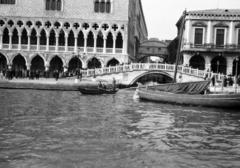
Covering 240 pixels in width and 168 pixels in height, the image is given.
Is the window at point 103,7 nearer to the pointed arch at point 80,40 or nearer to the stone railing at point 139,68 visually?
the pointed arch at point 80,40

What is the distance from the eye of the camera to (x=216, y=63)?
28.7 m

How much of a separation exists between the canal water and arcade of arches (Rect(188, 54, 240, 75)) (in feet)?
52.1

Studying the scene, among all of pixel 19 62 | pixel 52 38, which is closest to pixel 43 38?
pixel 52 38

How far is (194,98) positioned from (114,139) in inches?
338

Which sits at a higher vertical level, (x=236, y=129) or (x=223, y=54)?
(x=223, y=54)

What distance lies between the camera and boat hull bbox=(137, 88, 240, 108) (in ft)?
49.4

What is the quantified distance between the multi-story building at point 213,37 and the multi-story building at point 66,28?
5.07 m

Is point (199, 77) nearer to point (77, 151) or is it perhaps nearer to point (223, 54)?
point (223, 54)

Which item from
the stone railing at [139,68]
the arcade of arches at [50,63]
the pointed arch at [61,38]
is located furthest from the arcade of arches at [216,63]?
the pointed arch at [61,38]

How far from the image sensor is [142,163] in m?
6.40

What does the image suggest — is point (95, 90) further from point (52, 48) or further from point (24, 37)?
point (24, 37)

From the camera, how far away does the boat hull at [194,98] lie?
49.4 ft

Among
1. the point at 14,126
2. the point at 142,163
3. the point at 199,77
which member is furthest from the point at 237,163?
the point at 199,77

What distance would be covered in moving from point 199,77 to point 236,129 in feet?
46.2
